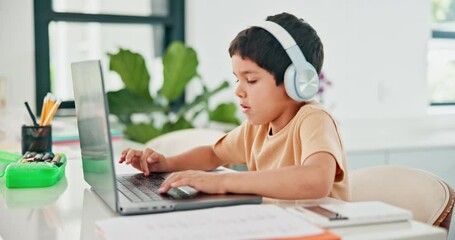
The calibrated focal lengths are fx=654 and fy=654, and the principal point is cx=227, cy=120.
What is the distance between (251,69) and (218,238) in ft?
2.07

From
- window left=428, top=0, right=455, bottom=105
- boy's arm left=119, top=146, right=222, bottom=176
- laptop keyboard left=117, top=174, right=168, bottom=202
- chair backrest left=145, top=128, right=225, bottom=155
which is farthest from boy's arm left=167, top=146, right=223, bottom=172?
window left=428, top=0, right=455, bottom=105

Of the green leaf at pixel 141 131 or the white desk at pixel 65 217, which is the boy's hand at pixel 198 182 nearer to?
the white desk at pixel 65 217

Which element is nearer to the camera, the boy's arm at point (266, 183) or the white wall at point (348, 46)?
the boy's arm at point (266, 183)

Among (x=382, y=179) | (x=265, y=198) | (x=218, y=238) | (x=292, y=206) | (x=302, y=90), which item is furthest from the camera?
(x=382, y=179)

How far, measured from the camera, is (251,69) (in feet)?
4.53

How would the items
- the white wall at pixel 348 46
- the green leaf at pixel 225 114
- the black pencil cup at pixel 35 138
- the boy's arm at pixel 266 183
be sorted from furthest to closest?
the white wall at pixel 348 46 → the green leaf at pixel 225 114 → the black pencil cup at pixel 35 138 → the boy's arm at pixel 266 183

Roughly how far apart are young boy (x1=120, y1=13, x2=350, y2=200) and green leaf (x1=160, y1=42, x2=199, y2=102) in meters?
1.51

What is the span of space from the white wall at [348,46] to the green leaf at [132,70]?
1.34 ft

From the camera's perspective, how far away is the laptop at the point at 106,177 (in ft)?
3.24

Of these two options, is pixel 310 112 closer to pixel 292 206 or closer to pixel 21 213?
pixel 292 206

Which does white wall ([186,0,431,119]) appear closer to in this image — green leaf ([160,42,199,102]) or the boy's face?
green leaf ([160,42,199,102])

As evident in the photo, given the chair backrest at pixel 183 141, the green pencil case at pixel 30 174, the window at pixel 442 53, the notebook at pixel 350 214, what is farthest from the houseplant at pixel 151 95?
the notebook at pixel 350 214

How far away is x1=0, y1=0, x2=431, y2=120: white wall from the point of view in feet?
11.2

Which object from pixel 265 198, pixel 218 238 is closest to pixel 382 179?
pixel 265 198
